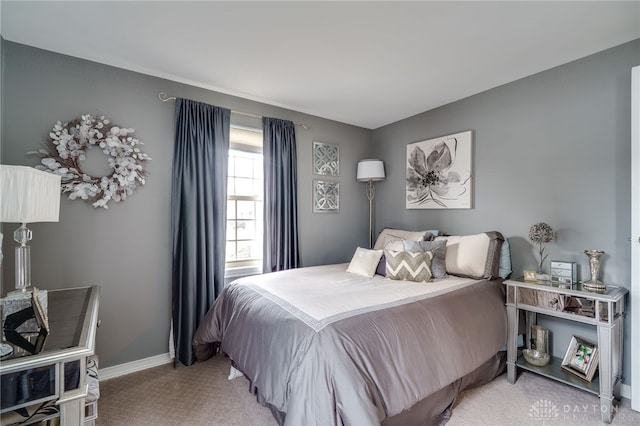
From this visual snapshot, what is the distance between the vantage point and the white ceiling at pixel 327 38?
1693mm

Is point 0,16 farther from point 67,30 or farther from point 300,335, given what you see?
point 300,335

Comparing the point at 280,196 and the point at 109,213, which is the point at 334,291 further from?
the point at 109,213

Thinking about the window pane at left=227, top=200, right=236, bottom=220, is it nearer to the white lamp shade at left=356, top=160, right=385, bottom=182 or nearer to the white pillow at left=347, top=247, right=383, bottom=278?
the white pillow at left=347, top=247, right=383, bottom=278

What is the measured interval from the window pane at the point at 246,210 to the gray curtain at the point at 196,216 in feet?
1.09

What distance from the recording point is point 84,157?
2.17 m

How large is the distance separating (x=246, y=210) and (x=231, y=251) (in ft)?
1.57

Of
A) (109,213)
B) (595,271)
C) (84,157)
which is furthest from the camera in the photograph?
(109,213)

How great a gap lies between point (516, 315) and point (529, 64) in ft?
6.70

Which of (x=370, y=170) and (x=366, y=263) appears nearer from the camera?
(x=366, y=263)

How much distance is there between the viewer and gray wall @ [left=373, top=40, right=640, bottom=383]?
2039 millimetres

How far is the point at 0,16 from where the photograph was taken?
174cm

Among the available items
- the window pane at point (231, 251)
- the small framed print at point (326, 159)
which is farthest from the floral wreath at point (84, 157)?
the small framed print at point (326, 159)

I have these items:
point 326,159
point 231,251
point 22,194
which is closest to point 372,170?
point 326,159

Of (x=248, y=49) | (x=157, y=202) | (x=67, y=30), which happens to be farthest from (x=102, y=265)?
(x=248, y=49)
